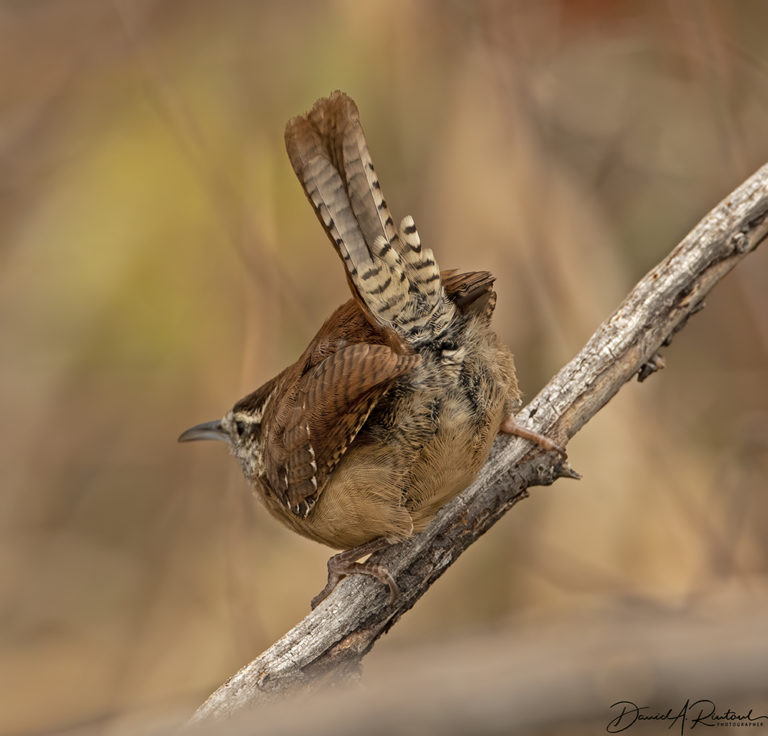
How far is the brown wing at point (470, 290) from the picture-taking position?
296 cm

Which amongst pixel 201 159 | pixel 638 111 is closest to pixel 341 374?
pixel 201 159

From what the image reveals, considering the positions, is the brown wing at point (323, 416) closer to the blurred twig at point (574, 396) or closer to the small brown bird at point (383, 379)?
the small brown bird at point (383, 379)

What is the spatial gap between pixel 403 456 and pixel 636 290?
1020 millimetres

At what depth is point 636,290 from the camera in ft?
10.3

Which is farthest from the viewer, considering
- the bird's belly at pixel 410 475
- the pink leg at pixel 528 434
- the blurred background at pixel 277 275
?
the blurred background at pixel 277 275

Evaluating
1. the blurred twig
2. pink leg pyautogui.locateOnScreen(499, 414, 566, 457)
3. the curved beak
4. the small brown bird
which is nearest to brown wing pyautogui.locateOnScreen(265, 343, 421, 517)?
the small brown bird

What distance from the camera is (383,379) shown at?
8.95 feet

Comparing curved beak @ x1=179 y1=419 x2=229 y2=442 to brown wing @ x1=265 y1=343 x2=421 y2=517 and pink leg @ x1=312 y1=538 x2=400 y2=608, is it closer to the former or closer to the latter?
brown wing @ x1=265 y1=343 x2=421 y2=517

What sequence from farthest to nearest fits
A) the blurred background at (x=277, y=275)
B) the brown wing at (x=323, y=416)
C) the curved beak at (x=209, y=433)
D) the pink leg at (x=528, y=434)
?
the blurred background at (x=277, y=275)
the curved beak at (x=209, y=433)
the pink leg at (x=528, y=434)
the brown wing at (x=323, y=416)

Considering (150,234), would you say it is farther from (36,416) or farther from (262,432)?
(262,432)

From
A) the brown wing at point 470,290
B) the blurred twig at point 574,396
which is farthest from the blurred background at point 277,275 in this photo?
the brown wing at point 470,290

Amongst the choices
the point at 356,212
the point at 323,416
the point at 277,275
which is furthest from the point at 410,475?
the point at 277,275

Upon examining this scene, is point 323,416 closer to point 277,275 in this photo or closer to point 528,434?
point 528,434

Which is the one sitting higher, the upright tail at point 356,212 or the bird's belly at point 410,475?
the upright tail at point 356,212
